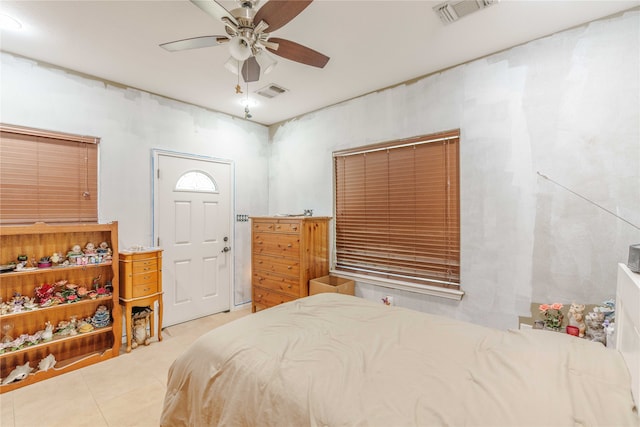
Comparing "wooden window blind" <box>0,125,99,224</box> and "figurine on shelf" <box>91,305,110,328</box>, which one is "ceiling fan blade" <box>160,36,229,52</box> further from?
"figurine on shelf" <box>91,305,110,328</box>

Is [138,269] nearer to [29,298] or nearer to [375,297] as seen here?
[29,298]

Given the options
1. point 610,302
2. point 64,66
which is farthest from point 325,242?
point 64,66

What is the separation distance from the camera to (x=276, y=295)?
3652 millimetres

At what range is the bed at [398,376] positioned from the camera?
100 centimetres

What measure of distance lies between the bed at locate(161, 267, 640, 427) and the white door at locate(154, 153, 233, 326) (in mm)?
2142

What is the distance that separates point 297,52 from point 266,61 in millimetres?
254

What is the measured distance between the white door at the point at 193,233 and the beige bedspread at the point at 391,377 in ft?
7.01

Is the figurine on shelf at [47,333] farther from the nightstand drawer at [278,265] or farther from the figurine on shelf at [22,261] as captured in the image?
the nightstand drawer at [278,265]

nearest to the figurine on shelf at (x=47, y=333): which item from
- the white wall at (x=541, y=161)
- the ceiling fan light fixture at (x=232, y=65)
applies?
the ceiling fan light fixture at (x=232, y=65)

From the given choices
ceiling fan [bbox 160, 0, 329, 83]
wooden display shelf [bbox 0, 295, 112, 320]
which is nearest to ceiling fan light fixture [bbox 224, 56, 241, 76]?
ceiling fan [bbox 160, 0, 329, 83]

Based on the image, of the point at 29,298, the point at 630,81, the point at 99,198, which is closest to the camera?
the point at 630,81

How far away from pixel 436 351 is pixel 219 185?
11.0 ft

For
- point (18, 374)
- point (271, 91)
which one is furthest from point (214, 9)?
point (18, 374)

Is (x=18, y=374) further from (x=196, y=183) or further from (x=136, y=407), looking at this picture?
(x=196, y=183)
